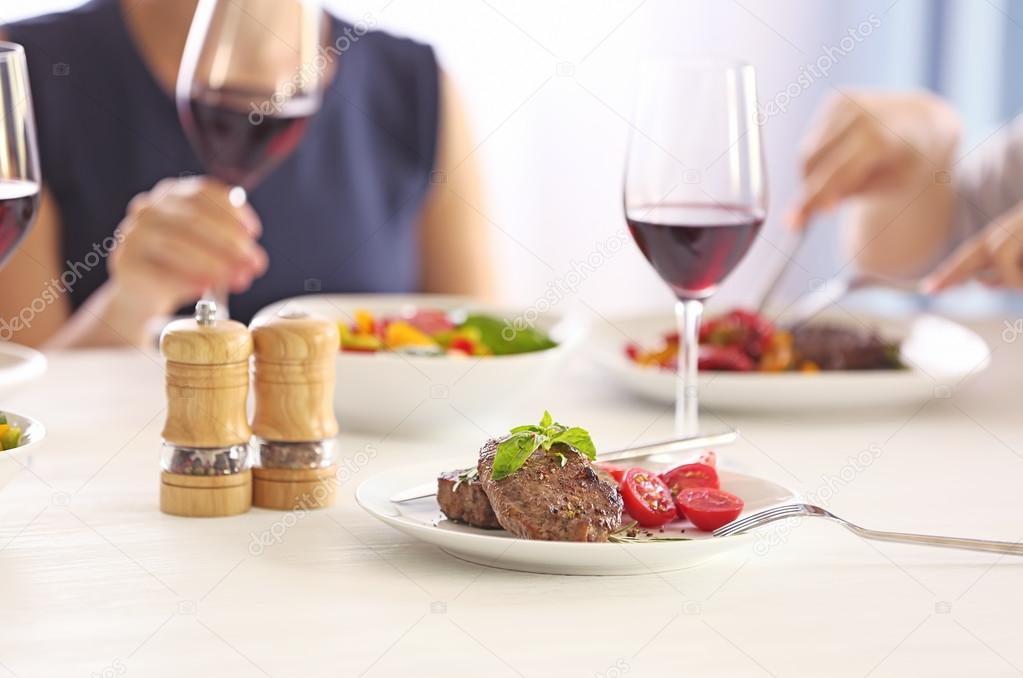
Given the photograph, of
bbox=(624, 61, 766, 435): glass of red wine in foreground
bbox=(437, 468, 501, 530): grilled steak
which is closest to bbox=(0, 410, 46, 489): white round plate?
bbox=(437, 468, 501, 530): grilled steak

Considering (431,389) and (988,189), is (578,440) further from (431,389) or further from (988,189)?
(988,189)

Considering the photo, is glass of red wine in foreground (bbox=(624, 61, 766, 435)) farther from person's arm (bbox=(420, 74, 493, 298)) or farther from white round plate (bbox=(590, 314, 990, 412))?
person's arm (bbox=(420, 74, 493, 298))

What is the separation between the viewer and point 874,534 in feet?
3.04

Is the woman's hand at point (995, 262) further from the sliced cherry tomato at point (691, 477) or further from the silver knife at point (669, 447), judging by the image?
the sliced cherry tomato at point (691, 477)

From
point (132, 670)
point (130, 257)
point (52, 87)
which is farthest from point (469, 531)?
point (52, 87)

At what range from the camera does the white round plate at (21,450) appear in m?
0.91

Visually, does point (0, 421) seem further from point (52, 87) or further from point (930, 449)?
point (52, 87)

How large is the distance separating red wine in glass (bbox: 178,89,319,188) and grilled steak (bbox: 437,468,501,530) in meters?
0.79

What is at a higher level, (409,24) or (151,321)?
(409,24)

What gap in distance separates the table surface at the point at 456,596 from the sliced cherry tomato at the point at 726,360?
29 centimetres

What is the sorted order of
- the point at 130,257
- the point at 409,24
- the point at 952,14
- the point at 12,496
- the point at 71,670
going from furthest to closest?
the point at 952,14 < the point at 409,24 < the point at 130,257 < the point at 12,496 < the point at 71,670

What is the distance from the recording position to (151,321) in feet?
7.11

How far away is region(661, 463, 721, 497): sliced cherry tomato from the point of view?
3.31 ft

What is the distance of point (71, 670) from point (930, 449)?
96 centimetres
